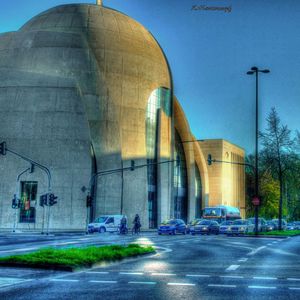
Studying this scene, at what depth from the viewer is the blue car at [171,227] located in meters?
48.2

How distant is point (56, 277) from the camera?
40.7 ft

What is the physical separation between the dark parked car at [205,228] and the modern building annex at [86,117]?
33.4 feet

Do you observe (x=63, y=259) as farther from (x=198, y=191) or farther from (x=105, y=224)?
(x=198, y=191)

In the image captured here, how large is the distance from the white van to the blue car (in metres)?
4.81

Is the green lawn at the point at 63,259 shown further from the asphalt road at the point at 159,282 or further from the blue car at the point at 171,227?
the blue car at the point at 171,227

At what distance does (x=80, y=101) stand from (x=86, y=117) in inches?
73.0

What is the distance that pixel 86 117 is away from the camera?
5881 centimetres

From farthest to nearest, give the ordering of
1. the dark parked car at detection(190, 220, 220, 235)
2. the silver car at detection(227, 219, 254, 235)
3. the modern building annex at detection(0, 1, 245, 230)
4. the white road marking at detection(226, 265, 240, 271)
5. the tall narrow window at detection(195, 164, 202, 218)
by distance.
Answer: the tall narrow window at detection(195, 164, 202, 218) < the modern building annex at detection(0, 1, 245, 230) < the dark parked car at detection(190, 220, 220, 235) < the silver car at detection(227, 219, 254, 235) < the white road marking at detection(226, 265, 240, 271)

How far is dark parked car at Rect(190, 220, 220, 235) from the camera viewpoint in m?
48.8

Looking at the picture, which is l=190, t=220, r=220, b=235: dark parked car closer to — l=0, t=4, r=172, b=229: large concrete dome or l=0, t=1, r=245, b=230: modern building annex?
l=0, t=1, r=245, b=230: modern building annex

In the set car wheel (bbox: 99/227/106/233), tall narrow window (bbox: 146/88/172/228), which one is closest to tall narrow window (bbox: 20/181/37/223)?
car wheel (bbox: 99/227/106/233)

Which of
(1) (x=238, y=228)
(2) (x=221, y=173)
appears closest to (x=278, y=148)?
(1) (x=238, y=228)

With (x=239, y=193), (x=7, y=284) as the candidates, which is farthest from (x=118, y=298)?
(x=239, y=193)

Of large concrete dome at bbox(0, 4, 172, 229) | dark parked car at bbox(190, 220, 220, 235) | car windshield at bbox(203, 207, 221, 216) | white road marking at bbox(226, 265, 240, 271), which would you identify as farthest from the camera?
car windshield at bbox(203, 207, 221, 216)
